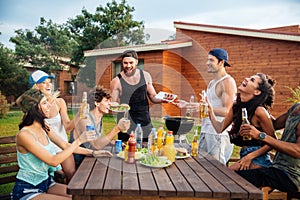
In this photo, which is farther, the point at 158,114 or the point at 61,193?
the point at 158,114

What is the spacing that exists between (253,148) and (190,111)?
2.14 ft

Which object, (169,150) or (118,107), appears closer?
(169,150)

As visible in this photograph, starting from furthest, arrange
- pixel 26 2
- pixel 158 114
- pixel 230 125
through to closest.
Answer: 1. pixel 26 2
2. pixel 230 125
3. pixel 158 114

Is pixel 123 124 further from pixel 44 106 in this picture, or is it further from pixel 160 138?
pixel 44 106

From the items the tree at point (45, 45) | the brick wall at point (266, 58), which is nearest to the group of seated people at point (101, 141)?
the brick wall at point (266, 58)

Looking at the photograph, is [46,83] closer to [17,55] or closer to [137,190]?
[137,190]

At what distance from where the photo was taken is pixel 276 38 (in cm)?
689

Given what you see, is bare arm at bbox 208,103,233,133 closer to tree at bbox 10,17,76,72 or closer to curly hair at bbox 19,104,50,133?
curly hair at bbox 19,104,50,133

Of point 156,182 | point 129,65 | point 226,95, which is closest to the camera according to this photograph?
point 156,182

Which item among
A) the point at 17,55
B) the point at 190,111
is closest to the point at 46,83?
the point at 190,111

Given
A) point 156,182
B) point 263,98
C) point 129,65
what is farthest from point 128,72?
point 263,98

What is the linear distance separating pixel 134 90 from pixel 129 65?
1.05 ft

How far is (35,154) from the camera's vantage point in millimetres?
1697

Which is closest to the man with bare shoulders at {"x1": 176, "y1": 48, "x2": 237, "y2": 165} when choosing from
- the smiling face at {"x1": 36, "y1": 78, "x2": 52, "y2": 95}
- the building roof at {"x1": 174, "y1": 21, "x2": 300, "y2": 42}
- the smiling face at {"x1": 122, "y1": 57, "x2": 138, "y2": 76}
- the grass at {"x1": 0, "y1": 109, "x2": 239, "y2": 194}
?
the grass at {"x1": 0, "y1": 109, "x2": 239, "y2": 194}
